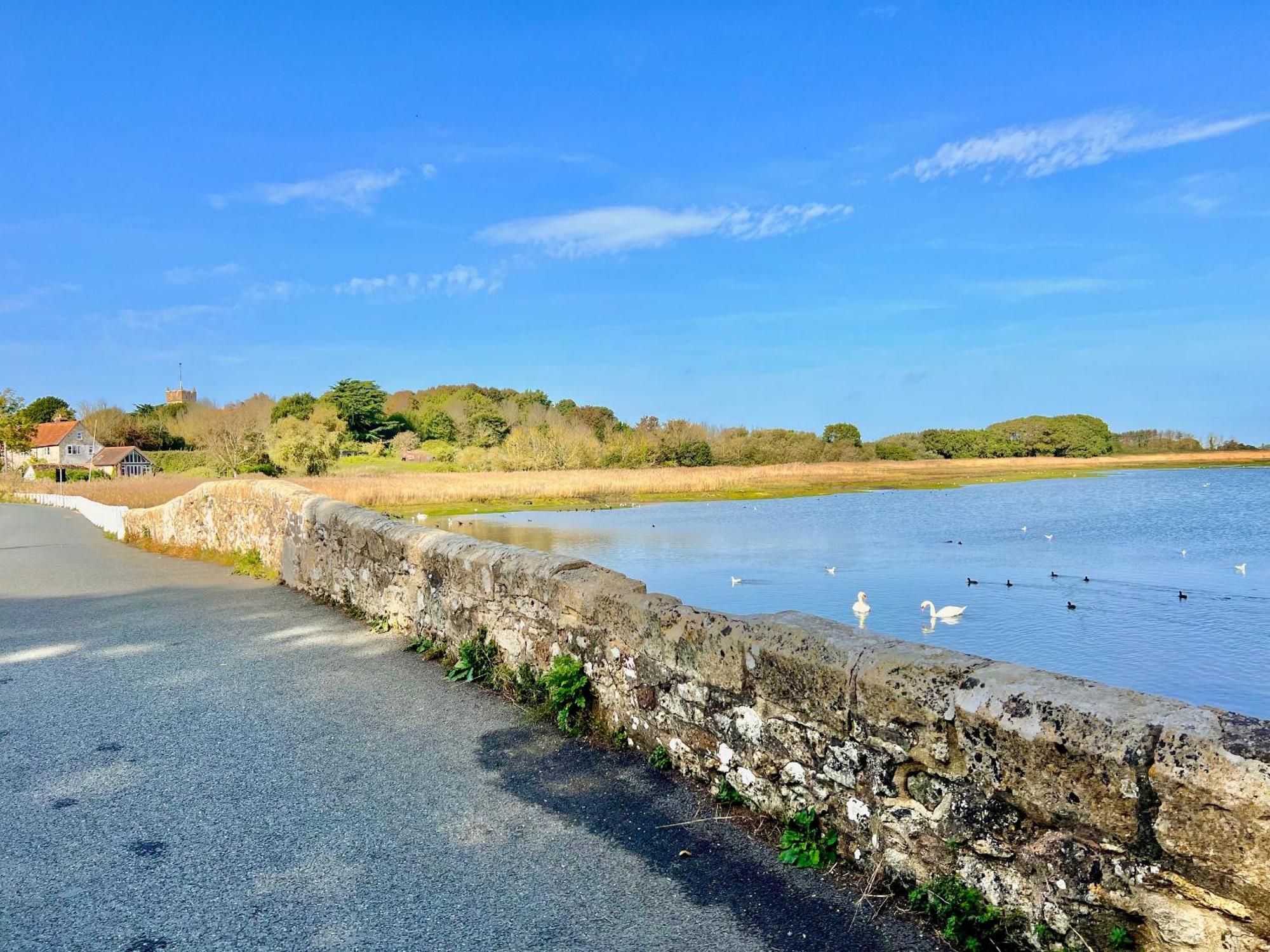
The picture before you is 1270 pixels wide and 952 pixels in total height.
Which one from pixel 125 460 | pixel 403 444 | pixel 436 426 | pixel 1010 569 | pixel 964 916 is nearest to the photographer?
pixel 964 916

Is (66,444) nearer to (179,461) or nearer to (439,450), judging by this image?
(179,461)

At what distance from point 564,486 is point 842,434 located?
48.8m

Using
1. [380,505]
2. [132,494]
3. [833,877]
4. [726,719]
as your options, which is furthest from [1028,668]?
[380,505]

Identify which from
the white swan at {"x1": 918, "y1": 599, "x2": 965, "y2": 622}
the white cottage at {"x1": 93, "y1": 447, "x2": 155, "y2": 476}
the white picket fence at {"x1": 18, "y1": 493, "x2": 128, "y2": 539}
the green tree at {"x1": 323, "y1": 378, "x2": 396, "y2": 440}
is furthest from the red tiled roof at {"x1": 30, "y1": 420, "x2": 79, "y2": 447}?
the white swan at {"x1": 918, "y1": 599, "x2": 965, "y2": 622}

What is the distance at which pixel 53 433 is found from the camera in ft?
256

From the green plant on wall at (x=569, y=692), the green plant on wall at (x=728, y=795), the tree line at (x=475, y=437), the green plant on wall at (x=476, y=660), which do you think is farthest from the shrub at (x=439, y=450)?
the green plant on wall at (x=728, y=795)

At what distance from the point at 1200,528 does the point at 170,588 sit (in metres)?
27.1

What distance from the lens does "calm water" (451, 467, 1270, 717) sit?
998 centimetres

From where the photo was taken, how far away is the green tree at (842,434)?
8069 cm

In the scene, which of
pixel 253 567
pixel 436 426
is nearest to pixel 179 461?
pixel 436 426

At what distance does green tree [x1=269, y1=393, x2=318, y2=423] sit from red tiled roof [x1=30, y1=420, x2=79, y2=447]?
1949cm

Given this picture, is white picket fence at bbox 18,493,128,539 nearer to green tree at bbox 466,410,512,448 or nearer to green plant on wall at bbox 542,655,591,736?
green plant on wall at bbox 542,655,591,736

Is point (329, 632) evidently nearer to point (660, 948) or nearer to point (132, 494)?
point (660, 948)

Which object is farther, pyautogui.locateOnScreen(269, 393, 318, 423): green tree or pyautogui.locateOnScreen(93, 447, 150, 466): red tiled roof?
pyautogui.locateOnScreen(269, 393, 318, 423): green tree
